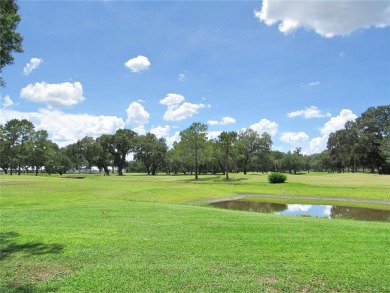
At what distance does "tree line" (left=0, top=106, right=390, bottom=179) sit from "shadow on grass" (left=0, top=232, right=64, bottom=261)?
5895cm

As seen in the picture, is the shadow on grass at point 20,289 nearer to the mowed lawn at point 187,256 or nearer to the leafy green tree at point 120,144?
the mowed lawn at point 187,256

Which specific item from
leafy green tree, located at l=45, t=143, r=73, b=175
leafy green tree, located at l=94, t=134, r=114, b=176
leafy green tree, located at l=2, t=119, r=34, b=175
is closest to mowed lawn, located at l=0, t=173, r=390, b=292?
leafy green tree, located at l=2, t=119, r=34, b=175

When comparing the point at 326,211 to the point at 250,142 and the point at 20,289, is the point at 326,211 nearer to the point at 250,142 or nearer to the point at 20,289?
the point at 20,289

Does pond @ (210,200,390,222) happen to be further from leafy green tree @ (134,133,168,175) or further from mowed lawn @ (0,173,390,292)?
leafy green tree @ (134,133,168,175)

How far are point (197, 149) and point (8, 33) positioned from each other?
63544 millimetres

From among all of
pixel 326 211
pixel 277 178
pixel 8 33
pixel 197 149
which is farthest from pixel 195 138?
pixel 8 33

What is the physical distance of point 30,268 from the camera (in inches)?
266

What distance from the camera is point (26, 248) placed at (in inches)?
327

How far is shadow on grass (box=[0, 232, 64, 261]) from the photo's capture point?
7904 millimetres

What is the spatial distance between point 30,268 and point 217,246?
455cm

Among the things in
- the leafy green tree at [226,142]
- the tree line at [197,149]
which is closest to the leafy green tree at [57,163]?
the tree line at [197,149]

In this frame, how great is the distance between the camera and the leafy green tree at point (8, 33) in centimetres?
951

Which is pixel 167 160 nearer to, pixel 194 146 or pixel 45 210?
pixel 194 146

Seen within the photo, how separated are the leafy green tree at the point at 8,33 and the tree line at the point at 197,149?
57543mm
